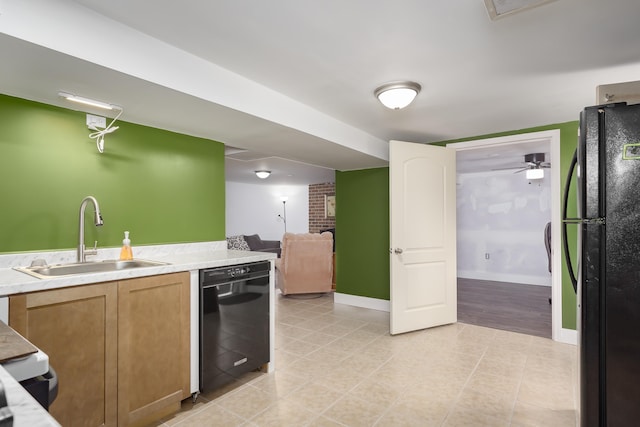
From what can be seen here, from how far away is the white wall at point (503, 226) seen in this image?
6012 millimetres

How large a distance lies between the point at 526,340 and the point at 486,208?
3.90 metres

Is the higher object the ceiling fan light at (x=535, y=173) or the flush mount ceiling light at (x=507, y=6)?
the flush mount ceiling light at (x=507, y=6)

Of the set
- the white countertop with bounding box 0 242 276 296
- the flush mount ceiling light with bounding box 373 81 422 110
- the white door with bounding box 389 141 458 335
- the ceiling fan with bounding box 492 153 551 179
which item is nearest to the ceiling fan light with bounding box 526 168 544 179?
the ceiling fan with bounding box 492 153 551 179

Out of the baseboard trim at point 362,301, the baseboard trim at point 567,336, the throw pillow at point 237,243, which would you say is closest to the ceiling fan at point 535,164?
the baseboard trim at point 567,336

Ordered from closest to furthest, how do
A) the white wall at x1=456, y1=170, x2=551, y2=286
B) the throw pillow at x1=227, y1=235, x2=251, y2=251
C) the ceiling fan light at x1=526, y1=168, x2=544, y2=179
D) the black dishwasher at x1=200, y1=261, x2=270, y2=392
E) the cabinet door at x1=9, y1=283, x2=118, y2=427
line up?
1. the cabinet door at x1=9, y1=283, x2=118, y2=427
2. the black dishwasher at x1=200, y1=261, x2=270, y2=392
3. the ceiling fan light at x1=526, y1=168, x2=544, y2=179
4. the white wall at x1=456, y1=170, x2=551, y2=286
5. the throw pillow at x1=227, y1=235, x2=251, y2=251

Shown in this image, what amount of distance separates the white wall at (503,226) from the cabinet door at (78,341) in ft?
21.7

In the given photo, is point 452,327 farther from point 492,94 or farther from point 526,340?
point 492,94

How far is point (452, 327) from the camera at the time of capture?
11.9ft

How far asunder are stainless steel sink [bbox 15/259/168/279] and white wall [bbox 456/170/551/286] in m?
6.31

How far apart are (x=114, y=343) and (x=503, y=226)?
666cm

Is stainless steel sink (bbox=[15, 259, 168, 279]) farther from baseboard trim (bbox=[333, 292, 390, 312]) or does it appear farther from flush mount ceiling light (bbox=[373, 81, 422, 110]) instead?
baseboard trim (bbox=[333, 292, 390, 312])

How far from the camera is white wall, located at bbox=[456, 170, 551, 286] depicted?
601 centimetres

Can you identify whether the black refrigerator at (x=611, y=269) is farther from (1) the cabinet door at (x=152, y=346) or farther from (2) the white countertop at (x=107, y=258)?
(1) the cabinet door at (x=152, y=346)

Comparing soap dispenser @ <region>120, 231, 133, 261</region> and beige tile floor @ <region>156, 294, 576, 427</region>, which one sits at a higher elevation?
soap dispenser @ <region>120, 231, 133, 261</region>
